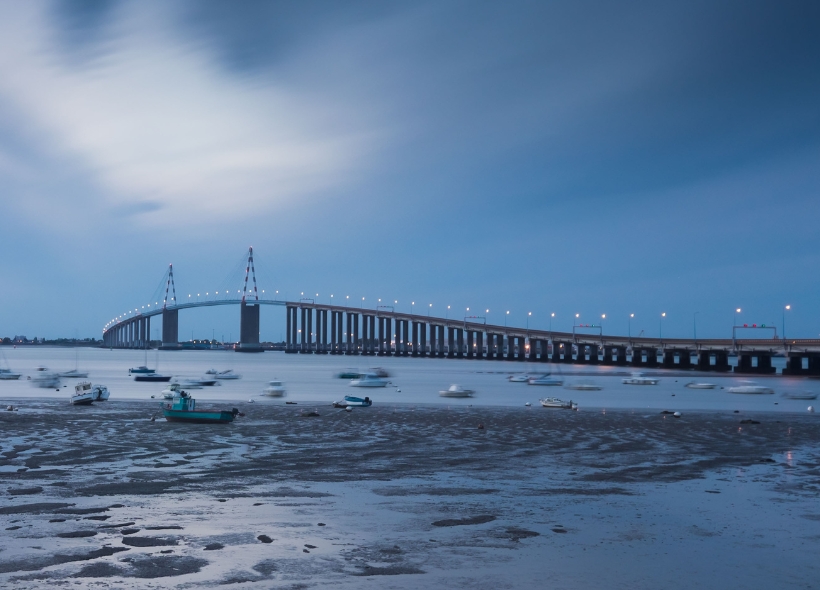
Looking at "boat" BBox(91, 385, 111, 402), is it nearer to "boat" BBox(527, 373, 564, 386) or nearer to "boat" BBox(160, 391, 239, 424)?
"boat" BBox(160, 391, 239, 424)

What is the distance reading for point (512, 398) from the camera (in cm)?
6094

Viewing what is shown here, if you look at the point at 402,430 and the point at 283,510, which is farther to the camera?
the point at 402,430

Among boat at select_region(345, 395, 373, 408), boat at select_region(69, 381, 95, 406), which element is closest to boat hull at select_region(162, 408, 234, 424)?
boat at select_region(345, 395, 373, 408)

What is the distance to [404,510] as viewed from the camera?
16.5 m

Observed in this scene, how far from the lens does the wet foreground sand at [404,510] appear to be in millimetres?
12125

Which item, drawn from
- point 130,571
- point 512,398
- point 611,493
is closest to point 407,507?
point 611,493

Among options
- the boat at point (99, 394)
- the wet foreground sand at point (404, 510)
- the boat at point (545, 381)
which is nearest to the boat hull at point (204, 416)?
the wet foreground sand at point (404, 510)

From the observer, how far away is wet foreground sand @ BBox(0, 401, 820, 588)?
12125 mm

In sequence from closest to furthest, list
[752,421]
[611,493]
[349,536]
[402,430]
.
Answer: [349,536], [611,493], [402,430], [752,421]

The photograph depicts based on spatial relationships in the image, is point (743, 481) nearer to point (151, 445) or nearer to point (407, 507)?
point (407, 507)

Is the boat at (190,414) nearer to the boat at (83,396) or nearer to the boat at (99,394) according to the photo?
the boat at (83,396)

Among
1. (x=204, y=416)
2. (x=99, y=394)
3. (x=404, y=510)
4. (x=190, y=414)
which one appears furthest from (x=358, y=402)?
(x=404, y=510)

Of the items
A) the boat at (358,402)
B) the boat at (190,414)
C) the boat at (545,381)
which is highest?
the boat at (190,414)

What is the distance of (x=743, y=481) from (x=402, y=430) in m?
15.2
